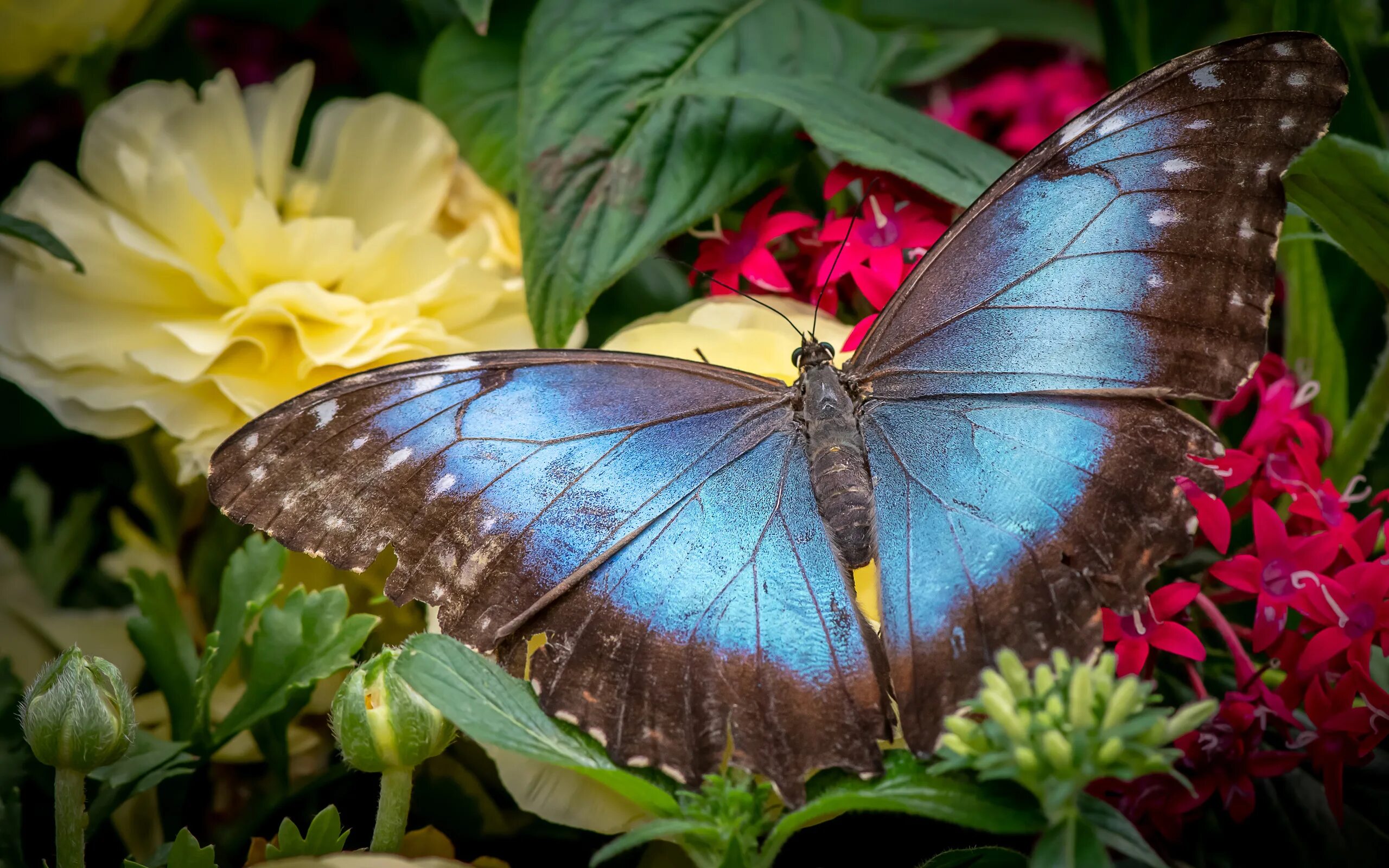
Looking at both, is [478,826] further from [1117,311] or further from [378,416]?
[1117,311]

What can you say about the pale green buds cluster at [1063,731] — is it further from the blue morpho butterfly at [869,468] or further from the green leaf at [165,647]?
the green leaf at [165,647]

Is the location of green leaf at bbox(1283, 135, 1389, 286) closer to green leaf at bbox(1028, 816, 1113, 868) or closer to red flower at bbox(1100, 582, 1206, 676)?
red flower at bbox(1100, 582, 1206, 676)

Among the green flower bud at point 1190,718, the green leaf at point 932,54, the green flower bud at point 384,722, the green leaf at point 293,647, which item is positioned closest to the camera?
the green flower bud at point 1190,718

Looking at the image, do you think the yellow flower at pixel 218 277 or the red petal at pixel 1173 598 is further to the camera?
the yellow flower at pixel 218 277

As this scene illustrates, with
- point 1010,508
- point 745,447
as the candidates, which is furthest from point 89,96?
point 1010,508

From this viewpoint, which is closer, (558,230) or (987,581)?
(987,581)

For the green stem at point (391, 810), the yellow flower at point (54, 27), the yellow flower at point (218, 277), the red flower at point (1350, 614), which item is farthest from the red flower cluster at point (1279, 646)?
the yellow flower at point (54, 27)

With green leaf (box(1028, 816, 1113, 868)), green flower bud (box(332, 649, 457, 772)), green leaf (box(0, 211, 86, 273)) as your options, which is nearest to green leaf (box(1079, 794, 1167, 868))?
green leaf (box(1028, 816, 1113, 868))
